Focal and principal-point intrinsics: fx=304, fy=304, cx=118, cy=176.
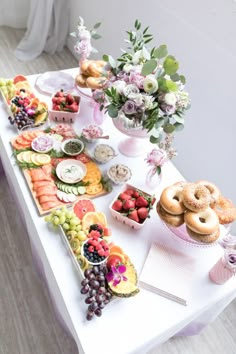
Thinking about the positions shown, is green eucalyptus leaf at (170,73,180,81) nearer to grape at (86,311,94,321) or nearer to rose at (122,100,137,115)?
rose at (122,100,137,115)

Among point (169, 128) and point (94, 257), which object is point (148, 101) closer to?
point (169, 128)

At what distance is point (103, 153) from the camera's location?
4.27ft

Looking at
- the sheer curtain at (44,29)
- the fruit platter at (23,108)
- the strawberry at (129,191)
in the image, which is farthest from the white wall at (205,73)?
the sheer curtain at (44,29)

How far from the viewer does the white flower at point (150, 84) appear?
3.39ft

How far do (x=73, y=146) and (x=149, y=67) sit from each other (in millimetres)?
486

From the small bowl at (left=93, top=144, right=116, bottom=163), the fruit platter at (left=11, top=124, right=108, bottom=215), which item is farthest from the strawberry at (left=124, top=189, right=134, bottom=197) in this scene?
the small bowl at (left=93, top=144, right=116, bottom=163)

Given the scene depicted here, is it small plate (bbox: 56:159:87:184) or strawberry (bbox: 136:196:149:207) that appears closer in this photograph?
strawberry (bbox: 136:196:149:207)

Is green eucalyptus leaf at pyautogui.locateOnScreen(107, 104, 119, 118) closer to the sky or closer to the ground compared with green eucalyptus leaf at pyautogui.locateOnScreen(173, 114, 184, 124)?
closer to the ground

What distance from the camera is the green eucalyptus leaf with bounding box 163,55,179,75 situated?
3.37 feet

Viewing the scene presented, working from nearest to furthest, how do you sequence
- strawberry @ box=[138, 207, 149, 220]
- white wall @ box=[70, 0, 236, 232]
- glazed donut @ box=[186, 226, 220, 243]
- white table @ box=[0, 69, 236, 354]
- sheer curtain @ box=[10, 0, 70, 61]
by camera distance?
white table @ box=[0, 69, 236, 354] < glazed donut @ box=[186, 226, 220, 243] < strawberry @ box=[138, 207, 149, 220] < white wall @ box=[70, 0, 236, 232] < sheer curtain @ box=[10, 0, 70, 61]

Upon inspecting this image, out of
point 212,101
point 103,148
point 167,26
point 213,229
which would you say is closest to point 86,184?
point 103,148

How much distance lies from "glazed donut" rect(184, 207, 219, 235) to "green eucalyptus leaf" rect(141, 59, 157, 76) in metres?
0.49

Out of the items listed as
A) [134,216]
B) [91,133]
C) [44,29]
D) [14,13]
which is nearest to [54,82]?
[91,133]

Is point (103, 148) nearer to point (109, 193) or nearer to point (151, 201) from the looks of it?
point (109, 193)
